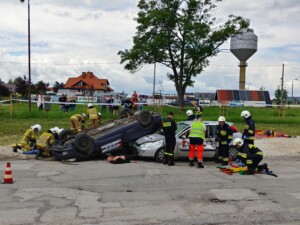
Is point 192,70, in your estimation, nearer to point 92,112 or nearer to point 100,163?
point 92,112

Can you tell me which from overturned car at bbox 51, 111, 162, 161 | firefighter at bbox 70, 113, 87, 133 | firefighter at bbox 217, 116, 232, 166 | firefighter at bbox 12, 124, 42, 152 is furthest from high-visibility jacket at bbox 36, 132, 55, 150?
firefighter at bbox 217, 116, 232, 166

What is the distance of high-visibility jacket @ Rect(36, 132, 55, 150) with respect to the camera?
1316cm

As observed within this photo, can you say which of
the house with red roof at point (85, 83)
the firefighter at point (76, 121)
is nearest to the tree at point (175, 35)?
the firefighter at point (76, 121)

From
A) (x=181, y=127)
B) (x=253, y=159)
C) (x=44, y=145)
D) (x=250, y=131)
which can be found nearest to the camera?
(x=253, y=159)

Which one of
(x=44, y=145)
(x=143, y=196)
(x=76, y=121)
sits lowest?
(x=143, y=196)

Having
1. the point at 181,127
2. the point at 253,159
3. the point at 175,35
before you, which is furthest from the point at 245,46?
the point at 253,159

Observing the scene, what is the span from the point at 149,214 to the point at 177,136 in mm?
6197

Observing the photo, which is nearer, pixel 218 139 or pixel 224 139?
pixel 224 139

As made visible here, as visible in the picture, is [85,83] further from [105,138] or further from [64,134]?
[105,138]

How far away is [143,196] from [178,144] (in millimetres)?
4843

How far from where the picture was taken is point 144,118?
13.3m

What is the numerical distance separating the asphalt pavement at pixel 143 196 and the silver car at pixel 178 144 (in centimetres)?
81

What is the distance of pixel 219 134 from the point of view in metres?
12.6

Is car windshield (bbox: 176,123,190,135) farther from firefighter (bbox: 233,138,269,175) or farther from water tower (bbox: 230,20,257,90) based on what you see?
water tower (bbox: 230,20,257,90)
